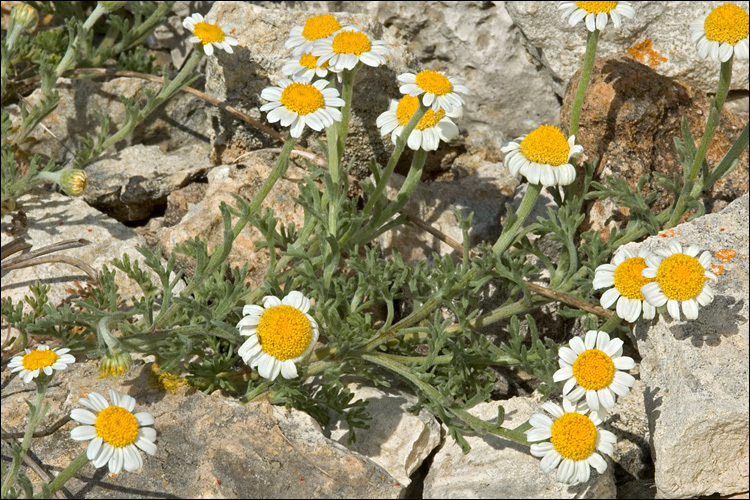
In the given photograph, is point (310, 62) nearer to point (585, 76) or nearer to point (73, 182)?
point (585, 76)

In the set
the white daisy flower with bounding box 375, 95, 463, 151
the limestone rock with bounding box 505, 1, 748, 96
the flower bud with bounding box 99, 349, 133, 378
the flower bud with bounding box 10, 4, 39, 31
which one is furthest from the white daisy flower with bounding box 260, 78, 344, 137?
the limestone rock with bounding box 505, 1, 748, 96

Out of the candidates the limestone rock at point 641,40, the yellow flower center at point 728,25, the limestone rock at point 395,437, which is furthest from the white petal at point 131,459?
the limestone rock at point 641,40

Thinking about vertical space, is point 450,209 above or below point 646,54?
below

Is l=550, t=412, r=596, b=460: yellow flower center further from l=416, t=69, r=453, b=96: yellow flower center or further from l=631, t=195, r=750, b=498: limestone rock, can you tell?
l=416, t=69, r=453, b=96: yellow flower center

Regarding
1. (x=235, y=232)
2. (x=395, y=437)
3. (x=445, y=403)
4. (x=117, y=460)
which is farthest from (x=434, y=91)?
(x=117, y=460)

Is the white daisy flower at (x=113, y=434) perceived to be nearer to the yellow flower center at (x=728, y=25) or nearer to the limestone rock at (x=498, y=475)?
the limestone rock at (x=498, y=475)

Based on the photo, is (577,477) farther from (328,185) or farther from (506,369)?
(328,185)

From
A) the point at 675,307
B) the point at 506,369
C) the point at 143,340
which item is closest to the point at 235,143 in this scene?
the point at 143,340
